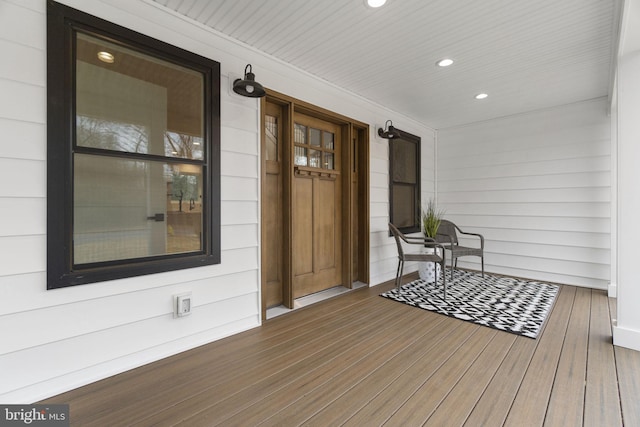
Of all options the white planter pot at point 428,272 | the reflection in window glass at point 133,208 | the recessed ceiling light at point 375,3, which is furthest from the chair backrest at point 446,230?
the reflection in window glass at point 133,208

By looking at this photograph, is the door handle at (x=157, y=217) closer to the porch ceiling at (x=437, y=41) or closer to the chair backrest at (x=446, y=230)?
the porch ceiling at (x=437, y=41)

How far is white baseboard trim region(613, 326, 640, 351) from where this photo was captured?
220 cm

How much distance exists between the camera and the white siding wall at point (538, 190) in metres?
3.83

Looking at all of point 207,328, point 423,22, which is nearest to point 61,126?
point 207,328

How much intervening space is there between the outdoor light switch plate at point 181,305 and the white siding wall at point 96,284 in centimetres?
5

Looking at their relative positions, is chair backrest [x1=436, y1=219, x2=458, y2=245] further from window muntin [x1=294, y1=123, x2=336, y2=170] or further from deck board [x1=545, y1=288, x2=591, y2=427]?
window muntin [x1=294, y1=123, x2=336, y2=170]

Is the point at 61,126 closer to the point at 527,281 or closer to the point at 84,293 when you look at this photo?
the point at 84,293

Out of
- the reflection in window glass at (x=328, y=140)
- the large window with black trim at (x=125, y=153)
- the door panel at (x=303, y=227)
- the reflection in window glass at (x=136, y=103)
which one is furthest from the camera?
the reflection in window glass at (x=328, y=140)

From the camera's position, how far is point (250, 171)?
260 centimetres

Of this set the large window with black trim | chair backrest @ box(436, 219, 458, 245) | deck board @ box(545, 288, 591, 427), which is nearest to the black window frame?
chair backrest @ box(436, 219, 458, 245)

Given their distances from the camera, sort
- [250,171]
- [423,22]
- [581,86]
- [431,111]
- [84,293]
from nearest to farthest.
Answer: [84,293]
[423,22]
[250,171]
[581,86]
[431,111]

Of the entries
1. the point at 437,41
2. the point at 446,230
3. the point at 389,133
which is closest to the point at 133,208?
the point at 437,41

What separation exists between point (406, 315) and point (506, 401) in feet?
4.21

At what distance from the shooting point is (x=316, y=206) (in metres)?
3.46
